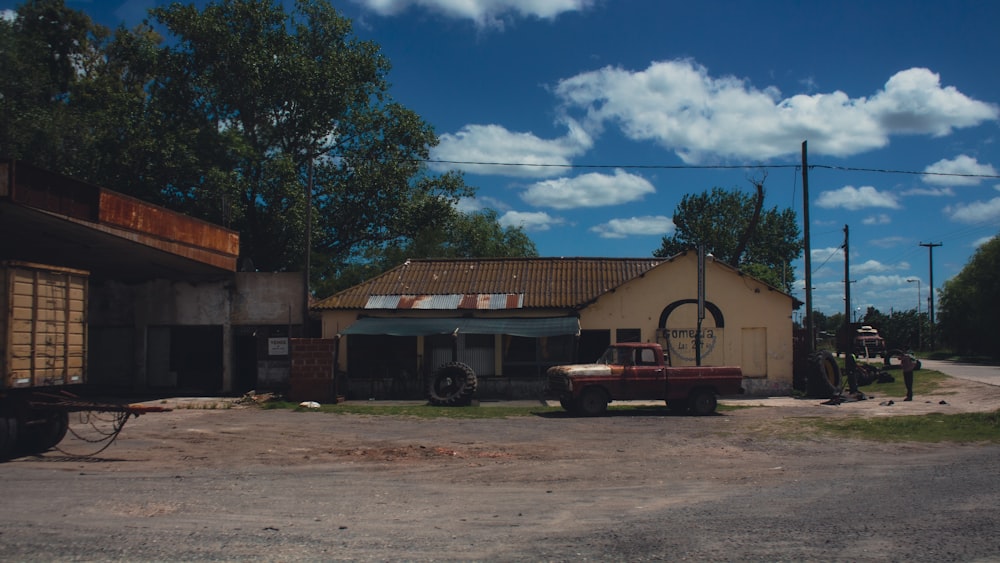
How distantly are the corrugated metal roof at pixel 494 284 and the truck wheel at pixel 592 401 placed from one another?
21.6ft

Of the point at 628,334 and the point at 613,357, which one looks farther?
the point at 628,334

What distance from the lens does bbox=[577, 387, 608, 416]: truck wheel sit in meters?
19.5

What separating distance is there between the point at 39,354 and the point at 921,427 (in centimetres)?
1720

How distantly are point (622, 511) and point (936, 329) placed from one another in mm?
60162

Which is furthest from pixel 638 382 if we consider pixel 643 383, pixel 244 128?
pixel 244 128

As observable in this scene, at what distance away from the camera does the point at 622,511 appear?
877cm

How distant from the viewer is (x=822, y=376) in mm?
24219

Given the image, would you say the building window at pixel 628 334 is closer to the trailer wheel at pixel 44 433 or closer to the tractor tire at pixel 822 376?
the tractor tire at pixel 822 376

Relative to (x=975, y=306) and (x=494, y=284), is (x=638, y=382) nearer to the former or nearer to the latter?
(x=494, y=284)

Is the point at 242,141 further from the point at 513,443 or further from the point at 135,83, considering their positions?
the point at 513,443

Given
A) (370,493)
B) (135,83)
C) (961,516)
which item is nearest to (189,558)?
(370,493)

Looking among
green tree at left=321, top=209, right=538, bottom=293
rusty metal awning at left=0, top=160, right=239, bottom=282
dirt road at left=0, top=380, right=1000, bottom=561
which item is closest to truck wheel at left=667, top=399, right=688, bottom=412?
dirt road at left=0, top=380, right=1000, bottom=561

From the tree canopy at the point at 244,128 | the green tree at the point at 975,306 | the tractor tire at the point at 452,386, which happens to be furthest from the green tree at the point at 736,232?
the tractor tire at the point at 452,386

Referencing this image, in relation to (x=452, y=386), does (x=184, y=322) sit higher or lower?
higher
